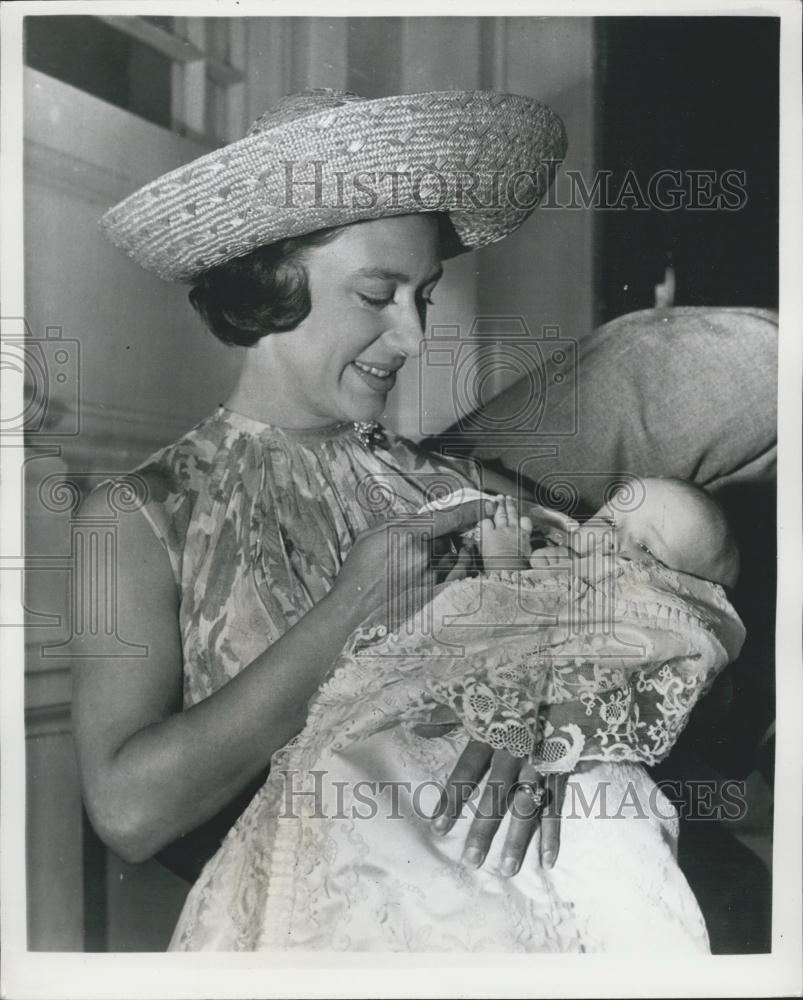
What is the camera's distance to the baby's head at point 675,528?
137 cm

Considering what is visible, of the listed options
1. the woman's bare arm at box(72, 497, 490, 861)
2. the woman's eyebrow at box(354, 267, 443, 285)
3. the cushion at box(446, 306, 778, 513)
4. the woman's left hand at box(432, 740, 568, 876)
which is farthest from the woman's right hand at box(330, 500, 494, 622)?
the woman's eyebrow at box(354, 267, 443, 285)

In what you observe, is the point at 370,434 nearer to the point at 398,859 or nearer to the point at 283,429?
the point at 283,429

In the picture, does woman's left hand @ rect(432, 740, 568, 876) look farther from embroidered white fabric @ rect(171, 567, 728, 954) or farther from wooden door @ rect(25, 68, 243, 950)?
wooden door @ rect(25, 68, 243, 950)

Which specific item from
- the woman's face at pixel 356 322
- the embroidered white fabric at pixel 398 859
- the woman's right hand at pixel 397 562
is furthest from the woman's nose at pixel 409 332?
the embroidered white fabric at pixel 398 859

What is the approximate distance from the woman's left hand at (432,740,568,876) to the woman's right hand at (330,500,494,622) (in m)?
0.24

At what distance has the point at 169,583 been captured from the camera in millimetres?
1337

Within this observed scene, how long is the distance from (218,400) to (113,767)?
21.3 inches

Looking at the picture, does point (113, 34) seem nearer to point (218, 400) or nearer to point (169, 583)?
point (218, 400)

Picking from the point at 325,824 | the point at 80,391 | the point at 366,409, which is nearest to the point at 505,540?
the point at 366,409

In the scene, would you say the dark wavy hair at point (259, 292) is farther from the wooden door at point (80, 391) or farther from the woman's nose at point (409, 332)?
the woman's nose at point (409, 332)

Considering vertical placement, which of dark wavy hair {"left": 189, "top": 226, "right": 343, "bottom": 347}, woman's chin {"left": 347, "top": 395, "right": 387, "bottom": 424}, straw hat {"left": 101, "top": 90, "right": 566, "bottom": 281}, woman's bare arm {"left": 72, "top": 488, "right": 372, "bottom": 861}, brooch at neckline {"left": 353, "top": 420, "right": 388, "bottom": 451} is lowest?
woman's bare arm {"left": 72, "top": 488, "right": 372, "bottom": 861}

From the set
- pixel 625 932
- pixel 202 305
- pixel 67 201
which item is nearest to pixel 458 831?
pixel 625 932

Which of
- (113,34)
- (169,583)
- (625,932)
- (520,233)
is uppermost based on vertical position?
(113,34)

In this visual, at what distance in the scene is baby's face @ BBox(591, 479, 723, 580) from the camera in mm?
1369
